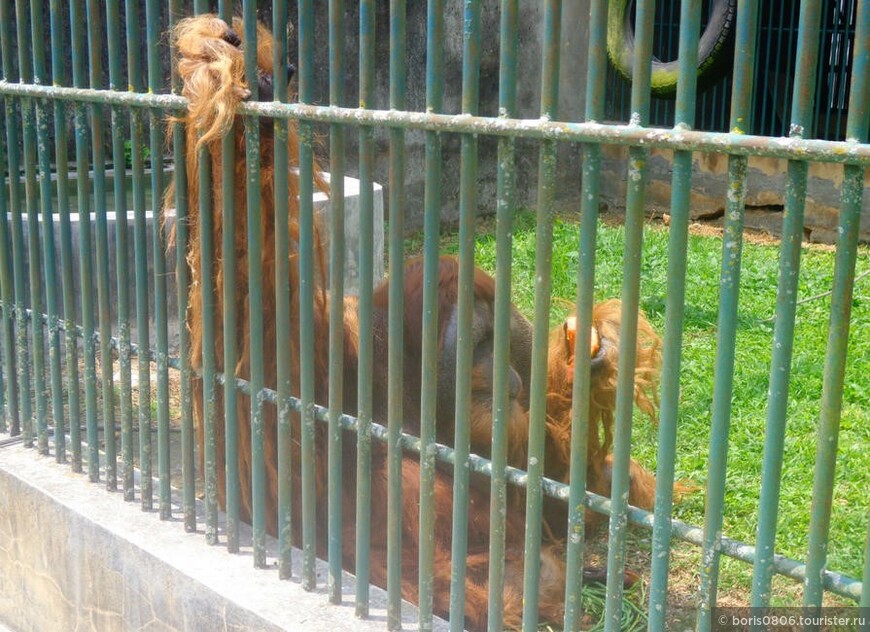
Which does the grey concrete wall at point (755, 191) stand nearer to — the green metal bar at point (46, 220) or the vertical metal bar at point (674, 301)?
the green metal bar at point (46, 220)

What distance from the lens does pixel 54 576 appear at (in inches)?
99.7

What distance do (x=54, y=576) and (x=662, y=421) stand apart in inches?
65.8

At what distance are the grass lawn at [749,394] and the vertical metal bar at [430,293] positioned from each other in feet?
2.65

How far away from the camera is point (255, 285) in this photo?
2014mm

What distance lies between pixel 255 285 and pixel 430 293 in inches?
17.1

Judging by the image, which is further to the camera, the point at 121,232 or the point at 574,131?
the point at 121,232

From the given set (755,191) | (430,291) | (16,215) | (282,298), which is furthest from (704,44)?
(430,291)

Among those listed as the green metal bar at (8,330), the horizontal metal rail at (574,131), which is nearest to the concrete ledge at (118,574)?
the green metal bar at (8,330)

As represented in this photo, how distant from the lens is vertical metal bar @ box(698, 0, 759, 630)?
128 cm

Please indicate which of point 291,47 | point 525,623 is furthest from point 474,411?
point 291,47

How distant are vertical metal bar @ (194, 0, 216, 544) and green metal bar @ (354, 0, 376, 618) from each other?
406 millimetres

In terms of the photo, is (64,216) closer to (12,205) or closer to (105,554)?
(12,205)

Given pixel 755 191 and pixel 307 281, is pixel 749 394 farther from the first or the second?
pixel 755 191

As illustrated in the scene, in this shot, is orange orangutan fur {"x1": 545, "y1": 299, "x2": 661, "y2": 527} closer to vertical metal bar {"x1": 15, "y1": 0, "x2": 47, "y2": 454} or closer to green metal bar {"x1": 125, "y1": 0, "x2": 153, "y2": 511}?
green metal bar {"x1": 125, "y1": 0, "x2": 153, "y2": 511}
